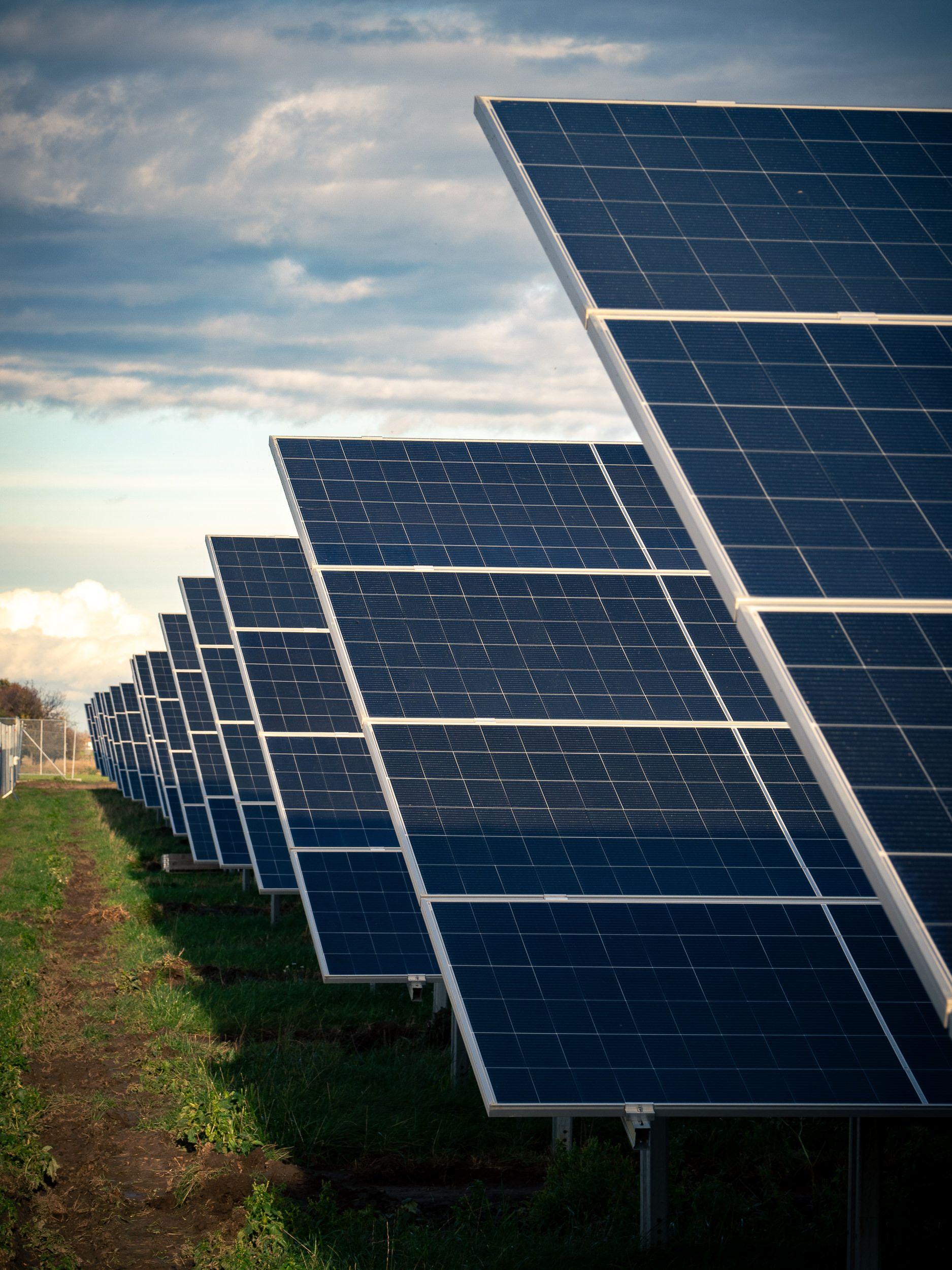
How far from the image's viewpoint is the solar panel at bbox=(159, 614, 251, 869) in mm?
28703

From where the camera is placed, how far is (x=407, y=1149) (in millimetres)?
12453

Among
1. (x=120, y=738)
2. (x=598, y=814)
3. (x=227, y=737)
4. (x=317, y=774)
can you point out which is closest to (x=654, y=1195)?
(x=598, y=814)

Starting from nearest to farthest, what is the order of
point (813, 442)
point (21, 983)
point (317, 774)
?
1. point (813, 442)
2. point (317, 774)
3. point (21, 983)

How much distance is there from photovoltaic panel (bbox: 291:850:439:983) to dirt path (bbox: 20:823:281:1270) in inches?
92.2

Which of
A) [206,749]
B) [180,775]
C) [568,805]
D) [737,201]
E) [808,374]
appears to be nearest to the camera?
[808,374]

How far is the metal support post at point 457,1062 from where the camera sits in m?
13.9

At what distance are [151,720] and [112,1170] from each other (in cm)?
4228

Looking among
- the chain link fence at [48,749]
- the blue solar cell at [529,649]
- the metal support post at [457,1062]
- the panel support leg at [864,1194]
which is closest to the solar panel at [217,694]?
the metal support post at [457,1062]

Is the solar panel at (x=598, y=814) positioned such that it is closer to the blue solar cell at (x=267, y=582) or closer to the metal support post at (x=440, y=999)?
the metal support post at (x=440, y=999)

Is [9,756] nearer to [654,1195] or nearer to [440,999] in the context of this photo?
[440,999]

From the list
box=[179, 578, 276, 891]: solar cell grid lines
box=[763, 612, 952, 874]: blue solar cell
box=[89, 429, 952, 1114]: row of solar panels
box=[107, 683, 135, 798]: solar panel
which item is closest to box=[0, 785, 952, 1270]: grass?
box=[89, 429, 952, 1114]: row of solar panels

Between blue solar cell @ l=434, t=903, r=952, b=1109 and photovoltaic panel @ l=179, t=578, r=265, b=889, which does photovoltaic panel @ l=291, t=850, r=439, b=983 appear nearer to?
blue solar cell @ l=434, t=903, r=952, b=1109

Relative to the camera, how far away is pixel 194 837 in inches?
1282

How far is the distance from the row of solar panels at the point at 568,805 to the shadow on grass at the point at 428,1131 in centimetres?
139
